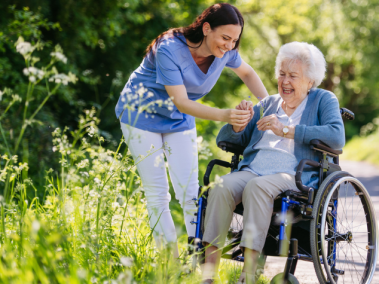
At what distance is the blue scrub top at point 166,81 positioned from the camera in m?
2.52

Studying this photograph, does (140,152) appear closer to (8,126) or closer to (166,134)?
(166,134)

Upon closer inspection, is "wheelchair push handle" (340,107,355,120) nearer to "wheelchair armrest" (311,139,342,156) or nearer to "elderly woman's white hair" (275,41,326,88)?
"elderly woman's white hair" (275,41,326,88)

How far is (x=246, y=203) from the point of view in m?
2.43

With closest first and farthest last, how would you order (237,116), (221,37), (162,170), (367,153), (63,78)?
(63,78), (237,116), (221,37), (162,170), (367,153)

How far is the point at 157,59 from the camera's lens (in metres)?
2.54

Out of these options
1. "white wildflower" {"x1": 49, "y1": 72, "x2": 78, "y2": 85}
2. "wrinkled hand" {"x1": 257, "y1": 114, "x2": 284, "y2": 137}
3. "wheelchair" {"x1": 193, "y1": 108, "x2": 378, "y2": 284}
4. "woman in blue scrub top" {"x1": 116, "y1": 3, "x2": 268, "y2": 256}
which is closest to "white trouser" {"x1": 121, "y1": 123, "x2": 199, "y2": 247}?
"woman in blue scrub top" {"x1": 116, "y1": 3, "x2": 268, "y2": 256}

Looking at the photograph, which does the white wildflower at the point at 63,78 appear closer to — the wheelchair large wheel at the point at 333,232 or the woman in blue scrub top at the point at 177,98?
the woman in blue scrub top at the point at 177,98

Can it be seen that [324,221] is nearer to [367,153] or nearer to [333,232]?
[333,232]

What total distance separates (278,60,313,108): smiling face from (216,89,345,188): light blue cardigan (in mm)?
62

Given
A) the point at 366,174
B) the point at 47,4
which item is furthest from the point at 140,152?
the point at 366,174

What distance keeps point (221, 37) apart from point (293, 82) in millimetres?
573

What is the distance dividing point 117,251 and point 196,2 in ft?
19.0

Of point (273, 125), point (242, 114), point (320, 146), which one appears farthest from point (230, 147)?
point (320, 146)

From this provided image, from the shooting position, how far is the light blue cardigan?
8.45 feet
